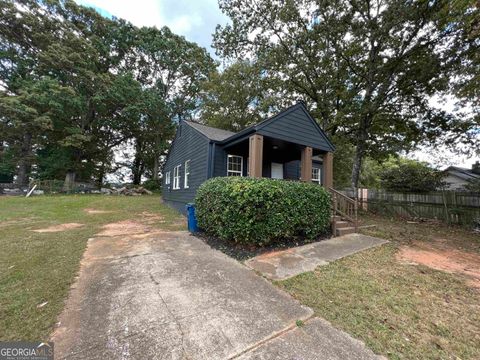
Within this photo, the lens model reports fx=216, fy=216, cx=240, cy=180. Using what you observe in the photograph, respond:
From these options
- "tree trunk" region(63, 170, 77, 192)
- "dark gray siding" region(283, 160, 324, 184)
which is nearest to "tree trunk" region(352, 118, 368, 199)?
"dark gray siding" region(283, 160, 324, 184)

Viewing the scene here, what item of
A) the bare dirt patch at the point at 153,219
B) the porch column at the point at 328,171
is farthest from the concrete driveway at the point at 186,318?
the porch column at the point at 328,171

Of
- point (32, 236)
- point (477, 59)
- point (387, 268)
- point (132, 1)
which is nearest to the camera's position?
point (387, 268)

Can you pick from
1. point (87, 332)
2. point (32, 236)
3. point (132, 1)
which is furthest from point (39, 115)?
point (87, 332)

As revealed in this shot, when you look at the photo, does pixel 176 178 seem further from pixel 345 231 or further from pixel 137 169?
pixel 137 169

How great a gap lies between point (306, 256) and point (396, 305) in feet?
6.61

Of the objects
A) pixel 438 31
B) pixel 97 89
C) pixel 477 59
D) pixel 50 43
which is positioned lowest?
pixel 477 59

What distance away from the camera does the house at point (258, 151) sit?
7165 mm

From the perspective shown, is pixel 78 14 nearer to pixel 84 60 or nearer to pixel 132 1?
pixel 84 60

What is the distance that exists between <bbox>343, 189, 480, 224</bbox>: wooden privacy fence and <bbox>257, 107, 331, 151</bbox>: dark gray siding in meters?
5.71

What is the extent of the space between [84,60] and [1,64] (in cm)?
737

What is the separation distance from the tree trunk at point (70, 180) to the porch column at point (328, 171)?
22.1 meters

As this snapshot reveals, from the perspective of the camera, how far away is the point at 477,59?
8.62m

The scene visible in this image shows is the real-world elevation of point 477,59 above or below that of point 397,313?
above

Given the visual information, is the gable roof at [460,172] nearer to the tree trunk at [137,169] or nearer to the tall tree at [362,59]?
the tall tree at [362,59]
